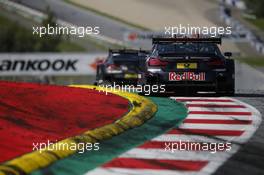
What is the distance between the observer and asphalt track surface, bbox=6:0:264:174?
215 inches

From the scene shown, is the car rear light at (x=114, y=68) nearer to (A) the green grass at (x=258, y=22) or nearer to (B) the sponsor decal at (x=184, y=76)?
(B) the sponsor decal at (x=184, y=76)

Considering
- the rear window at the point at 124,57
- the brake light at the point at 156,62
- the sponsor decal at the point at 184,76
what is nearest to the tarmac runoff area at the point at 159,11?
the rear window at the point at 124,57

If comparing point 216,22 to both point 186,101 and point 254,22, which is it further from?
point 186,101

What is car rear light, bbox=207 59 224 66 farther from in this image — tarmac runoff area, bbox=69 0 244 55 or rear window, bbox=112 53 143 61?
tarmac runoff area, bbox=69 0 244 55

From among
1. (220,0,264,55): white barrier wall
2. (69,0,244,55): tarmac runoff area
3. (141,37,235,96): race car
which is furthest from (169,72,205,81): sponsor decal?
(69,0,244,55): tarmac runoff area

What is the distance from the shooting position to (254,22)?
208 ft

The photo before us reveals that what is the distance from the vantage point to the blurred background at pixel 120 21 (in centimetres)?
5134

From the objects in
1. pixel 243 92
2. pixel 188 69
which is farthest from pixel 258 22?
pixel 188 69

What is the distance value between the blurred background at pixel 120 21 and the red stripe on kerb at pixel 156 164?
39.5 metres

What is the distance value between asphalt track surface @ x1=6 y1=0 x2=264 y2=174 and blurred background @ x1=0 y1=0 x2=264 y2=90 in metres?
0.13

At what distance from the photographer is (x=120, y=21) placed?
60938 mm

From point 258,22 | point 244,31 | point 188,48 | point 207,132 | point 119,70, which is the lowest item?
point 207,132

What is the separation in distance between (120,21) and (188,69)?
4968 centimetres

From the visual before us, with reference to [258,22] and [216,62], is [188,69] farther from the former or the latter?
[258,22]
